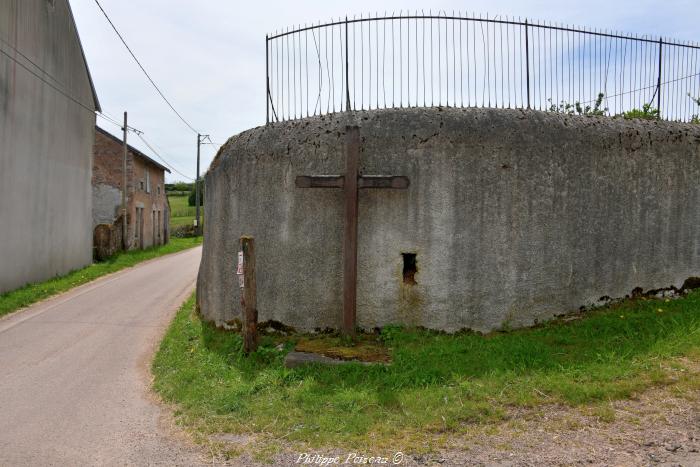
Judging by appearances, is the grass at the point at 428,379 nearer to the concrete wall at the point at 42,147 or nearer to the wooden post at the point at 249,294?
the wooden post at the point at 249,294

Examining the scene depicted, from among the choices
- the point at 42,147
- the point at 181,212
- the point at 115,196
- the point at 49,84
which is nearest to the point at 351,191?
the point at 42,147

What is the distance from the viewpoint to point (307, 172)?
7.12 m

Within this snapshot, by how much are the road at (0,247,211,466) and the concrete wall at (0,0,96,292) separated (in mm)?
2471

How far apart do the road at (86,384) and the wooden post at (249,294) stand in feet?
4.45

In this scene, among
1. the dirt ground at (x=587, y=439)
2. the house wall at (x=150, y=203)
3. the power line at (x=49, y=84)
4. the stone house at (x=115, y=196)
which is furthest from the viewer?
the house wall at (x=150, y=203)

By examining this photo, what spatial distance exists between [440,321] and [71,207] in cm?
1485

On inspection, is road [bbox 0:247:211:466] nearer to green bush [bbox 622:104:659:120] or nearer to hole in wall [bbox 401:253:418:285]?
hole in wall [bbox 401:253:418:285]

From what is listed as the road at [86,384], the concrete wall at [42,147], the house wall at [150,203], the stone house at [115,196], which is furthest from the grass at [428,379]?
the house wall at [150,203]

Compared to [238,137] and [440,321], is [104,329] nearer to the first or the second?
[238,137]

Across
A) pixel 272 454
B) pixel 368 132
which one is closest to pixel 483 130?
pixel 368 132

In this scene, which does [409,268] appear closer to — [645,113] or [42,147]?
[645,113]

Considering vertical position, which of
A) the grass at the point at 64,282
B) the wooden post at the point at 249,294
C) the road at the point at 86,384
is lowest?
the road at the point at 86,384

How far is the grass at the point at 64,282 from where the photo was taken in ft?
38.6

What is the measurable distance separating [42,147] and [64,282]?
3969mm
